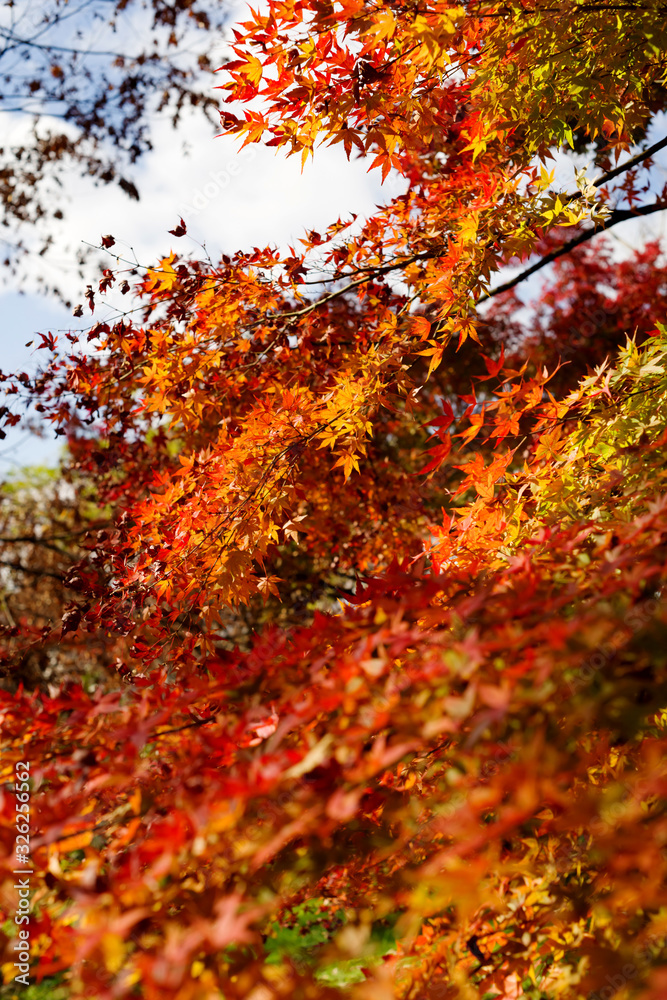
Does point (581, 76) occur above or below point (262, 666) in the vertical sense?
above

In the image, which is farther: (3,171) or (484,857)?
(3,171)

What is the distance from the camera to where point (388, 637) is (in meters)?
1.55

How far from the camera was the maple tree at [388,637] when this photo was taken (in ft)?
4.30

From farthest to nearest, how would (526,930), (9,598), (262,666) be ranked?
(9,598), (526,930), (262,666)

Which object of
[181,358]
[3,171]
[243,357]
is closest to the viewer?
[181,358]

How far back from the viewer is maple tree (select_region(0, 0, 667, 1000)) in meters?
1.31

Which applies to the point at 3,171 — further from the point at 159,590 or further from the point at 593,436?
the point at 593,436

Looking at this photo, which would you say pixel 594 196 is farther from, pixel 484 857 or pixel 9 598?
pixel 9 598

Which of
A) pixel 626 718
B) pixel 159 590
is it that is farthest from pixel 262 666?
pixel 159 590

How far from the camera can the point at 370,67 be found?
8.39ft

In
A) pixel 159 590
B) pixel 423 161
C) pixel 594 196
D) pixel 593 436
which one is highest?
pixel 423 161

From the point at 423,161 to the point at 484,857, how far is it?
18.5 feet

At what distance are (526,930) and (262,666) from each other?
5.50 feet

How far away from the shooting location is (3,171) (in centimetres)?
848
